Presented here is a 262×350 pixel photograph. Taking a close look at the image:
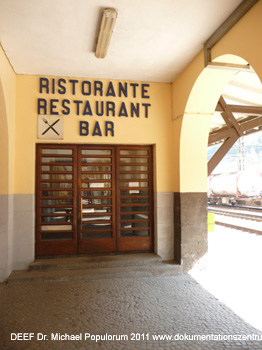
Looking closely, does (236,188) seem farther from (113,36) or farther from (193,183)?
(113,36)

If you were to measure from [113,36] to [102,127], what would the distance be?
1.95m

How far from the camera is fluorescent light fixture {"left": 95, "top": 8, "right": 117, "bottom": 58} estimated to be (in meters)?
3.60

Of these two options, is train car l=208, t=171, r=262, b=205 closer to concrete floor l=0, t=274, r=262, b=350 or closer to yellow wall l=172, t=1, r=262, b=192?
yellow wall l=172, t=1, r=262, b=192

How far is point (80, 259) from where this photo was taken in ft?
18.1

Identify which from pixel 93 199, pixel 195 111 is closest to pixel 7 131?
pixel 93 199

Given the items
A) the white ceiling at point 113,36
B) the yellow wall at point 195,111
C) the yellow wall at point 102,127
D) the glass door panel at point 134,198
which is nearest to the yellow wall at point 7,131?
the yellow wall at point 102,127

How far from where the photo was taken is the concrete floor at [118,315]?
3.08 meters

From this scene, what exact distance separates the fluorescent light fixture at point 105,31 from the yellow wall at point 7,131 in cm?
167

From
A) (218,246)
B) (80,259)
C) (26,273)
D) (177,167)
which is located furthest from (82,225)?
(218,246)

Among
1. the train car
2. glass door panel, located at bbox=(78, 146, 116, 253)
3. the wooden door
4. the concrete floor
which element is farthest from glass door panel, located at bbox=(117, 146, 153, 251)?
the train car

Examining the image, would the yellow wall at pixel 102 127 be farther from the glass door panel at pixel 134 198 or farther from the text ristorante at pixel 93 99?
the glass door panel at pixel 134 198

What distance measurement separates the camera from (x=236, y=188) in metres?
19.5

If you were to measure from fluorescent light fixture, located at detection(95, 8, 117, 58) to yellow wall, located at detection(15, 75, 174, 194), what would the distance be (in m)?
1.31

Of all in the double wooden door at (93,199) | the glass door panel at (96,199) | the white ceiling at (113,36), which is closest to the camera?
the white ceiling at (113,36)
